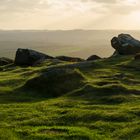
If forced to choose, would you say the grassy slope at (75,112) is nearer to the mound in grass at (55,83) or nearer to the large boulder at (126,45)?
the mound in grass at (55,83)

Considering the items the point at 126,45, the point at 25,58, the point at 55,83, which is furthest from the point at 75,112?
the point at 25,58

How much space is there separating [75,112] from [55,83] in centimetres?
1665

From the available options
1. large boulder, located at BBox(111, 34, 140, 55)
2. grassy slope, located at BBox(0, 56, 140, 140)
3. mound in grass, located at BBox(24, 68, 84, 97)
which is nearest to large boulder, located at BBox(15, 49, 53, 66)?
large boulder, located at BBox(111, 34, 140, 55)

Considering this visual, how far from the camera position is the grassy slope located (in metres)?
30.3

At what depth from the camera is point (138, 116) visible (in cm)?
3569

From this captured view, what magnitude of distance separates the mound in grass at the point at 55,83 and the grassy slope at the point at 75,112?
747 mm

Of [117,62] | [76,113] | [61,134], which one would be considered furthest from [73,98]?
[117,62]

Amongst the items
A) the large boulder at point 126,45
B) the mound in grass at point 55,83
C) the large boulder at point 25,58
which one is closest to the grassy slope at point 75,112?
the mound in grass at point 55,83

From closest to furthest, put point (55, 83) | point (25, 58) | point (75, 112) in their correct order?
point (75, 112), point (55, 83), point (25, 58)

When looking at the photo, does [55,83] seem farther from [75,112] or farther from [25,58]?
[25,58]

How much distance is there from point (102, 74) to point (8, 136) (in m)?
39.2

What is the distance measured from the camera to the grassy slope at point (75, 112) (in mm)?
30266

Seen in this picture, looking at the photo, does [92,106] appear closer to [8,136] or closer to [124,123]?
[124,123]

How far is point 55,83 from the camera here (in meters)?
53.7
